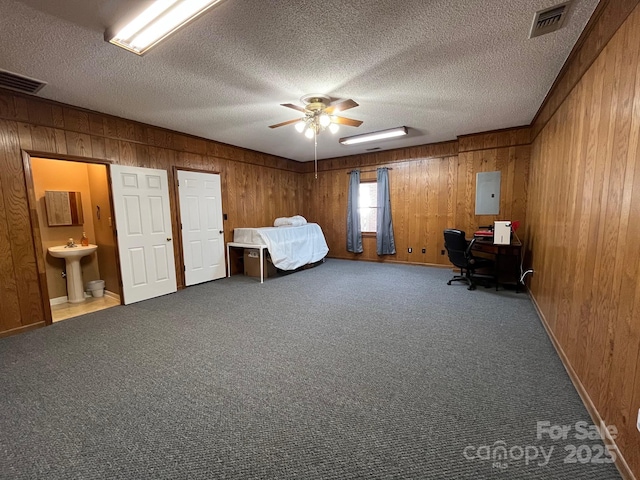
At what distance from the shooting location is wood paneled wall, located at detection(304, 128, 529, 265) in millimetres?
4684

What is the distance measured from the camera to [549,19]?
6.17ft

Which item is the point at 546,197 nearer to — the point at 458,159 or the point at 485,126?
the point at 485,126

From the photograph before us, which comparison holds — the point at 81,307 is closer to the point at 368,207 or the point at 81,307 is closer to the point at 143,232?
the point at 143,232

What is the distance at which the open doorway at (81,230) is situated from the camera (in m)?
3.89

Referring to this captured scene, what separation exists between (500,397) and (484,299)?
215 centimetres

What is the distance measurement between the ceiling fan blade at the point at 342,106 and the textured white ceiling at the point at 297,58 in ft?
0.50

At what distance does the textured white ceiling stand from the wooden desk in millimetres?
1909

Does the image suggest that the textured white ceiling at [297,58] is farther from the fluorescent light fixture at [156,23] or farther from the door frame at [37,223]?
the door frame at [37,223]

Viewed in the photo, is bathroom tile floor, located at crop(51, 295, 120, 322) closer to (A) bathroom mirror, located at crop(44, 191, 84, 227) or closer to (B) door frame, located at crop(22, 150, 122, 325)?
(B) door frame, located at crop(22, 150, 122, 325)

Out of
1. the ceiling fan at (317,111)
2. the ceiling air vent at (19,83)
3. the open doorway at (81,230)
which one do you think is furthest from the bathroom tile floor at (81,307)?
the ceiling fan at (317,111)

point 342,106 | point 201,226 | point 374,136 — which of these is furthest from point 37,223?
point 374,136

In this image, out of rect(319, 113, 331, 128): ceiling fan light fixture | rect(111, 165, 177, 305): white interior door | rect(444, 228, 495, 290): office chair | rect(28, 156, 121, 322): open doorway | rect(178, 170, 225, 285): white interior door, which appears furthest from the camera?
rect(178, 170, 225, 285): white interior door

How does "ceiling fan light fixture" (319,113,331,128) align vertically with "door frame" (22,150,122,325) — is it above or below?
above

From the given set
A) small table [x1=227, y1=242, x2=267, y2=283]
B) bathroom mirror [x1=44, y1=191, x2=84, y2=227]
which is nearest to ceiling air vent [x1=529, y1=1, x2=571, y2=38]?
small table [x1=227, y1=242, x2=267, y2=283]
